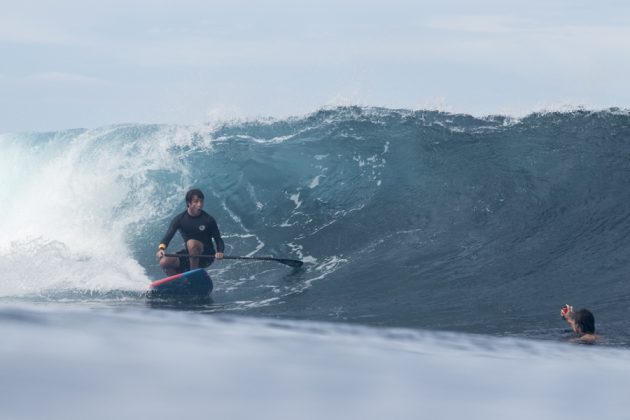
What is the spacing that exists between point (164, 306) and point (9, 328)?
24.1ft

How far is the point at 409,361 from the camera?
157 cm

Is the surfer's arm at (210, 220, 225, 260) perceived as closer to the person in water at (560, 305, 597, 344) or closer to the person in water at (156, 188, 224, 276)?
the person in water at (156, 188, 224, 276)

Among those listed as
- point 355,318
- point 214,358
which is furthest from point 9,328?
point 355,318

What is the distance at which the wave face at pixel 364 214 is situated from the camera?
8984 millimetres

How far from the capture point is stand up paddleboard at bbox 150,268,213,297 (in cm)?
894

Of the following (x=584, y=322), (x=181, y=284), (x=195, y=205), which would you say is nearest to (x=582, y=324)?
(x=584, y=322)

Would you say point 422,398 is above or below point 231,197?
below

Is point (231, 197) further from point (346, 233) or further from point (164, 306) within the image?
point (164, 306)

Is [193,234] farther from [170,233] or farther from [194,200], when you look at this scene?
[194,200]

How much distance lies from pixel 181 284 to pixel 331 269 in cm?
232

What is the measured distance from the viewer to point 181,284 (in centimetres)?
898

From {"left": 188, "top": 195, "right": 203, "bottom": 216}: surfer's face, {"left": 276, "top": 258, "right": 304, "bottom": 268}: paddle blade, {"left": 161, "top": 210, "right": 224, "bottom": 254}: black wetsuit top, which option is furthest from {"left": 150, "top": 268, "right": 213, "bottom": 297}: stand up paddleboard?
{"left": 276, "top": 258, "right": 304, "bottom": 268}: paddle blade

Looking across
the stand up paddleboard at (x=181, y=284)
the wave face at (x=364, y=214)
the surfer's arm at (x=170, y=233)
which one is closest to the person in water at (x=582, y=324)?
the wave face at (x=364, y=214)

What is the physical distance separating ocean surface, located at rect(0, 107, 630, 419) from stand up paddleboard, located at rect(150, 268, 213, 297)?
9.7 inches
